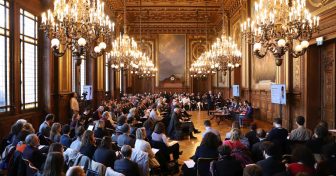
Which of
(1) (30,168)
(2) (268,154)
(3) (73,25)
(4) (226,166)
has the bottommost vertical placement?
(1) (30,168)

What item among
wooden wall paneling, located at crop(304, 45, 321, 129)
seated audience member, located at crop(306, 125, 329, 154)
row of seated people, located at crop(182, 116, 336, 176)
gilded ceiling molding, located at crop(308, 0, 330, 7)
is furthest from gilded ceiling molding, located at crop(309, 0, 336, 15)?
seated audience member, located at crop(306, 125, 329, 154)

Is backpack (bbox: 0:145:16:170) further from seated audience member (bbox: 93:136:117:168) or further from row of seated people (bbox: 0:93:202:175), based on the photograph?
seated audience member (bbox: 93:136:117:168)

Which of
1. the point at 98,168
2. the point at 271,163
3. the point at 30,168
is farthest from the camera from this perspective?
the point at 30,168

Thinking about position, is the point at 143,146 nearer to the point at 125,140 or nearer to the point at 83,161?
the point at 125,140

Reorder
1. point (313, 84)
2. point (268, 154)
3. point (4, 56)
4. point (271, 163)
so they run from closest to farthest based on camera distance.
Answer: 1. point (271, 163)
2. point (268, 154)
3. point (4, 56)
4. point (313, 84)

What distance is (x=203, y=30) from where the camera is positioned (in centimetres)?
3378

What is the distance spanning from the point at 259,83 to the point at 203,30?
16349mm

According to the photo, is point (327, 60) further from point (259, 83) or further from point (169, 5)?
point (169, 5)

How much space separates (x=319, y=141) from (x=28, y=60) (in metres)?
8.86

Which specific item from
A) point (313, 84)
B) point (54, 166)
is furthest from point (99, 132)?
point (313, 84)

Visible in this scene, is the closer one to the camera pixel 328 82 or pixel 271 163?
pixel 271 163

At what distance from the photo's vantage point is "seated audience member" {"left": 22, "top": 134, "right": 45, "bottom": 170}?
5.31 metres

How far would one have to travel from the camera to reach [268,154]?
4.59m

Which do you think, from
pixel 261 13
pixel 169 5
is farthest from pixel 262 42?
pixel 169 5
